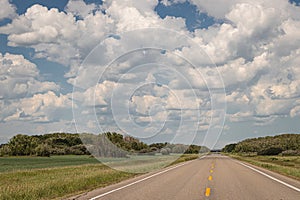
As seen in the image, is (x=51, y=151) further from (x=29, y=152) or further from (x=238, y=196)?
(x=238, y=196)

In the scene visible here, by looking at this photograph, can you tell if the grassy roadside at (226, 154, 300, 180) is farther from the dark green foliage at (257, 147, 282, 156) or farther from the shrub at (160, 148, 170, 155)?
the dark green foliage at (257, 147, 282, 156)

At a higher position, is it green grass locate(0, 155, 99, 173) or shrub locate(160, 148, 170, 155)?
shrub locate(160, 148, 170, 155)

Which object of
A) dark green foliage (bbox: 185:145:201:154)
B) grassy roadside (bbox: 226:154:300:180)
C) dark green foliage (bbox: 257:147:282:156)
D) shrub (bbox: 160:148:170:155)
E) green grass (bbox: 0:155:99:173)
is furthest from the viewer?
dark green foliage (bbox: 185:145:201:154)

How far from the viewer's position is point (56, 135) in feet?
454

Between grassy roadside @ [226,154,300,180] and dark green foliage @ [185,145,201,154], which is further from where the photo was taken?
dark green foliage @ [185,145,201,154]

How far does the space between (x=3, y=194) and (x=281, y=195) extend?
9.56m

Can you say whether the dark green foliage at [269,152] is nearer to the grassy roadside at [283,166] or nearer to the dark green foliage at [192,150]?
the dark green foliage at [192,150]

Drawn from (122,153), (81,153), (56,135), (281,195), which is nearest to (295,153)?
(81,153)

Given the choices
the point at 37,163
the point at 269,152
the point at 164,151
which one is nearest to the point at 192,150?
the point at 269,152

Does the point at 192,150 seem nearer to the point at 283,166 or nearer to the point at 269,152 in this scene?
the point at 269,152

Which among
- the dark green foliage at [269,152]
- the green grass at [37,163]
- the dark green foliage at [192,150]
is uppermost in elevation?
the dark green foliage at [192,150]

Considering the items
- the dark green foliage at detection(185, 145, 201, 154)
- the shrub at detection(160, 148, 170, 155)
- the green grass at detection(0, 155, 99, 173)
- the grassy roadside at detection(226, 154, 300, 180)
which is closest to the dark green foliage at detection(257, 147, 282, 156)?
the dark green foliage at detection(185, 145, 201, 154)

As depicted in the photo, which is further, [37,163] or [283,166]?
[37,163]

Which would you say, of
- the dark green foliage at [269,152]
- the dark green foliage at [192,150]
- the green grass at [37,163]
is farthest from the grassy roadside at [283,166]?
the dark green foliage at [192,150]
